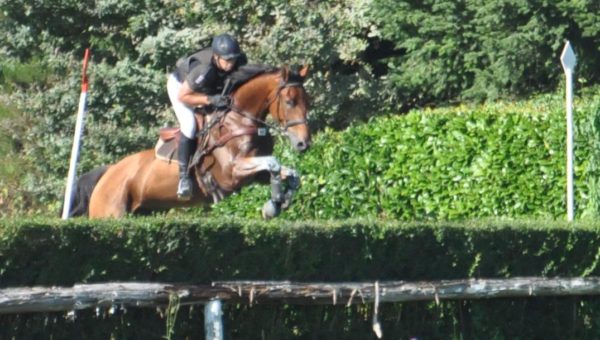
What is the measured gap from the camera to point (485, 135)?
16406 millimetres

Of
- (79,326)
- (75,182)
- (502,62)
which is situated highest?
(502,62)

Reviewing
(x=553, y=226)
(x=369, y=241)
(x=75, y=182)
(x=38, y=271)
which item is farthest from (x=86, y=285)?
(x=75, y=182)

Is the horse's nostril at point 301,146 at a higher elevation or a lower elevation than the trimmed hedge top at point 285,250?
higher

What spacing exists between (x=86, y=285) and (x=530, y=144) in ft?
28.1

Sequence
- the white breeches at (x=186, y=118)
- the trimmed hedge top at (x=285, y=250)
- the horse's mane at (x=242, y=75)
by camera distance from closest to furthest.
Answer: the trimmed hedge top at (x=285, y=250), the horse's mane at (x=242, y=75), the white breeches at (x=186, y=118)

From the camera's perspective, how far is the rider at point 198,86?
12.8 m

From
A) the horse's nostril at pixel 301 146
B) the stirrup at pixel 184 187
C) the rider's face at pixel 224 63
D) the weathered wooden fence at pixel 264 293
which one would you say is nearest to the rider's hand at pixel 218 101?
the rider's face at pixel 224 63

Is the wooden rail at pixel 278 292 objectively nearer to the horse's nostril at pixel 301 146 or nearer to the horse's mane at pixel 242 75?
the horse's nostril at pixel 301 146

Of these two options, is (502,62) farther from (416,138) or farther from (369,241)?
(369,241)

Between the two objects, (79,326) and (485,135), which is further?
(485,135)

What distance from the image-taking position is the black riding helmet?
41.5 ft

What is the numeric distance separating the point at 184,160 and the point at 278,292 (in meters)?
4.44

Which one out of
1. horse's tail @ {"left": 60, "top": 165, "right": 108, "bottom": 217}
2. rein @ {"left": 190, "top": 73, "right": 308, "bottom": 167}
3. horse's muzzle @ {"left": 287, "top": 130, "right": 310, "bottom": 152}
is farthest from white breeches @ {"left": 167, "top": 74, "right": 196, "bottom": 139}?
horse's tail @ {"left": 60, "top": 165, "right": 108, "bottom": 217}

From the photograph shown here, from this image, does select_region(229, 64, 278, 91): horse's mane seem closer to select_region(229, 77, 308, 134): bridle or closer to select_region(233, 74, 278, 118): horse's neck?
select_region(233, 74, 278, 118): horse's neck
